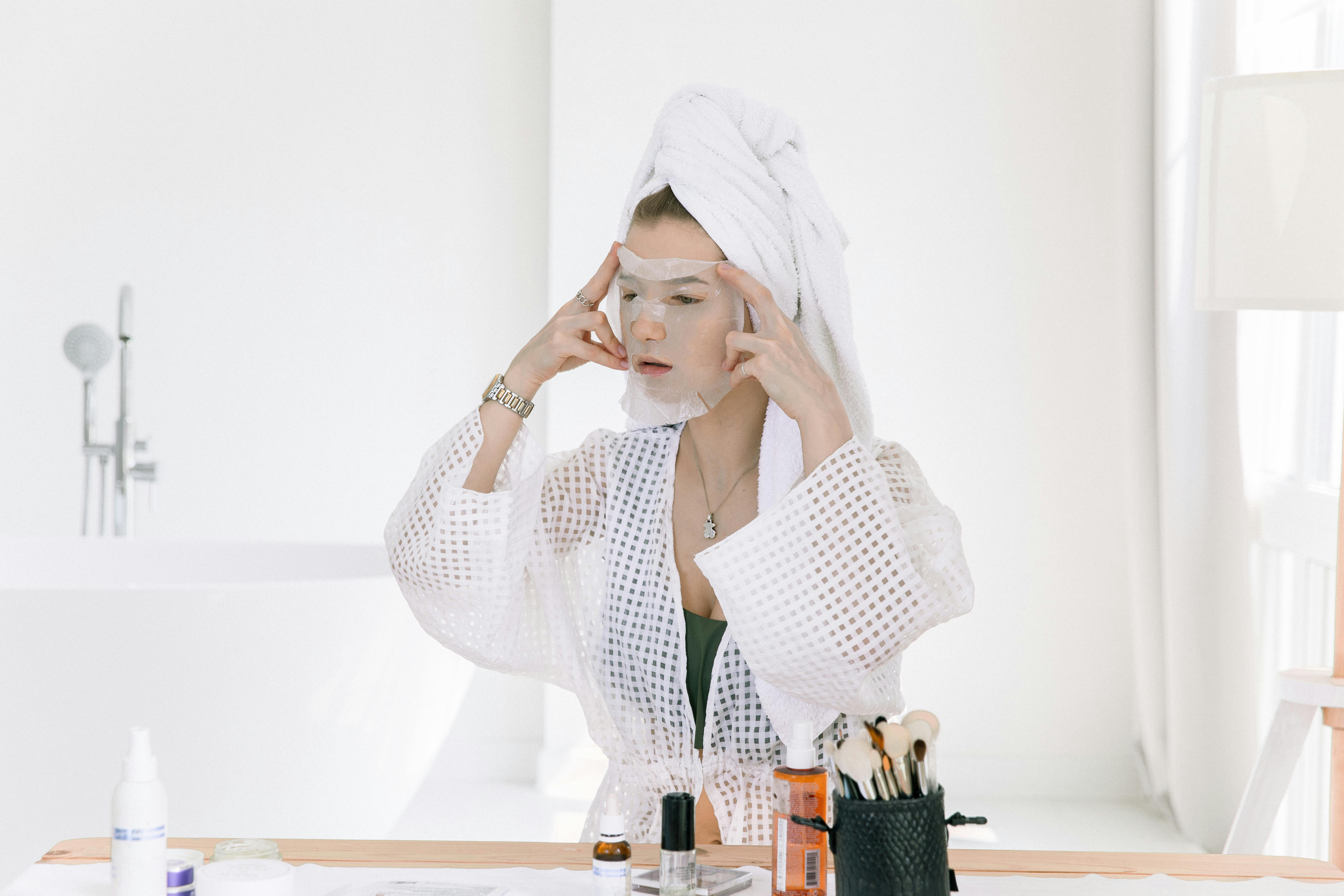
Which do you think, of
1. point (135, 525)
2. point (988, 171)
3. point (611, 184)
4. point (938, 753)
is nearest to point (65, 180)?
point (135, 525)

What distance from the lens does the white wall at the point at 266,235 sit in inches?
134

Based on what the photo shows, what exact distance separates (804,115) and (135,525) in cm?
208

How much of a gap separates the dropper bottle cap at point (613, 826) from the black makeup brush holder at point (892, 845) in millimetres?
167

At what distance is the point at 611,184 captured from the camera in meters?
3.24

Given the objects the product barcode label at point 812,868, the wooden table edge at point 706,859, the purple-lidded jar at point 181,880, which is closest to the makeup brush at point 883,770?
the product barcode label at point 812,868

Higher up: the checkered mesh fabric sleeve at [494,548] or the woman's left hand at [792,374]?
the woman's left hand at [792,374]

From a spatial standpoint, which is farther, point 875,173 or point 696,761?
point 875,173

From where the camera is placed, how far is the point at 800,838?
0.95 meters

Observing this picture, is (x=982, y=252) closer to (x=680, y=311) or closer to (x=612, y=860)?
(x=680, y=311)

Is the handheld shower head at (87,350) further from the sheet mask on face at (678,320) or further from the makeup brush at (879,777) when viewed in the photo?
the makeup brush at (879,777)

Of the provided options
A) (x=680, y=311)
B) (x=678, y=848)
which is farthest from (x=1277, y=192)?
(x=678, y=848)

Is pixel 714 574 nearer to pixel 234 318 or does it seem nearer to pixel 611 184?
pixel 611 184

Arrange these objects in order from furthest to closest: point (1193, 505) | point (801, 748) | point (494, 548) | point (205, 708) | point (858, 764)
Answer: point (1193, 505), point (205, 708), point (494, 548), point (801, 748), point (858, 764)

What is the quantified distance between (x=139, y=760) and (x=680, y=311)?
724mm
